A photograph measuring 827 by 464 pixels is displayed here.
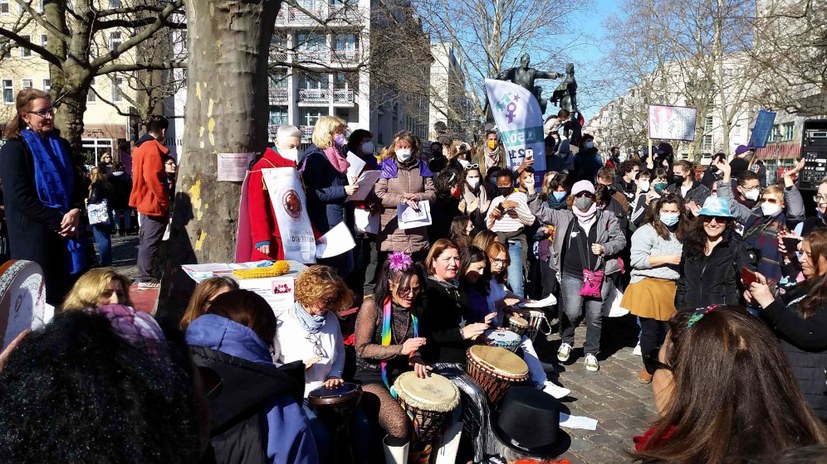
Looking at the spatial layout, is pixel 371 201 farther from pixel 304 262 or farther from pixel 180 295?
pixel 180 295

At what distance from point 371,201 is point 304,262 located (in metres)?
2.17

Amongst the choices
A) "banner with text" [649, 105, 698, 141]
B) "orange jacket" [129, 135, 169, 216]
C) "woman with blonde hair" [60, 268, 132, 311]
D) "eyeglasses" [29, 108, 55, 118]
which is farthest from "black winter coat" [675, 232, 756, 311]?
"banner with text" [649, 105, 698, 141]

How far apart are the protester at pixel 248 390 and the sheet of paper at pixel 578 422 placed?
328cm

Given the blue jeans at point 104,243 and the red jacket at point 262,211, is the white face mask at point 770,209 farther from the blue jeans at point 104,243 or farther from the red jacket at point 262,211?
the blue jeans at point 104,243

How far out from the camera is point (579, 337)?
26.0 feet

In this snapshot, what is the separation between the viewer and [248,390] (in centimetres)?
217

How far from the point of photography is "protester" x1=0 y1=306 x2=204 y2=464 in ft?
3.23

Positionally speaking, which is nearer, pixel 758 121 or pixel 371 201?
pixel 371 201

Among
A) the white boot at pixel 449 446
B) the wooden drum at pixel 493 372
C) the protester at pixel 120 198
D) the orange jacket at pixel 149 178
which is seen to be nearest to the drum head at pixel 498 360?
the wooden drum at pixel 493 372

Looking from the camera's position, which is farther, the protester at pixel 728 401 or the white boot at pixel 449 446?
the white boot at pixel 449 446

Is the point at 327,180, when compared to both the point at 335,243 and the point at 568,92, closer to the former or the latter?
the point at 335,243

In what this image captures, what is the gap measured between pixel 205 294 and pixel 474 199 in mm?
6231

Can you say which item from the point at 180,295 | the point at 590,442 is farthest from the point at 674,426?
the point at 180,295

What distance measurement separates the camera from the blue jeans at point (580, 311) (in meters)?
6.78
